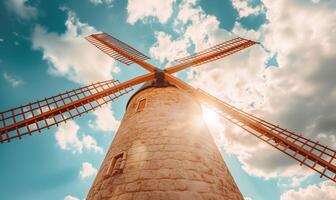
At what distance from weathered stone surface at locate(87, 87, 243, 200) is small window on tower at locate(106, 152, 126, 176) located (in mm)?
112

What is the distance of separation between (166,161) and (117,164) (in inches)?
59.2

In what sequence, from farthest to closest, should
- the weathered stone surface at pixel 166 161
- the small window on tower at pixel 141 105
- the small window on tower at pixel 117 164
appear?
1. the small window on tower at pixel 141 105
2. the small window on tower at pixel 117 164
3. the weathered stone surface at pixel 166 161

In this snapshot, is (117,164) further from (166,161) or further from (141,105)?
(141,105)

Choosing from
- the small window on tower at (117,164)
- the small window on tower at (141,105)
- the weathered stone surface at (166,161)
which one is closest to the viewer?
the weathered stone surface at (166,161)

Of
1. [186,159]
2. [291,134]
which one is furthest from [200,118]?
[291,134]

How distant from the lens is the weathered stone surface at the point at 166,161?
472cm

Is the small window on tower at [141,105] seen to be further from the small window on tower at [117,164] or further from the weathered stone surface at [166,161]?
the small window on tower at [117,164]

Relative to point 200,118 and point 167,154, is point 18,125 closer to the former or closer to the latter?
point 167,154

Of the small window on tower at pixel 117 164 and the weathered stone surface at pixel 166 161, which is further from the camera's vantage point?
the small window on tower at pixel 117 164

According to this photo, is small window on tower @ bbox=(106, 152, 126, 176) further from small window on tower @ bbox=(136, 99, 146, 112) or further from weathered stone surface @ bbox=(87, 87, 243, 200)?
small window on tower @ bbox=(136, 99, 146, 112)

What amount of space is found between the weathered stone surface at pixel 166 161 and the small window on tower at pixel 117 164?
0.37 feet

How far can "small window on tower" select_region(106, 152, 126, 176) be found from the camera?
18.0 feet

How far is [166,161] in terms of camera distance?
5305mm

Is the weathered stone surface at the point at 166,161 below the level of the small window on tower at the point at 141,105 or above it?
below
